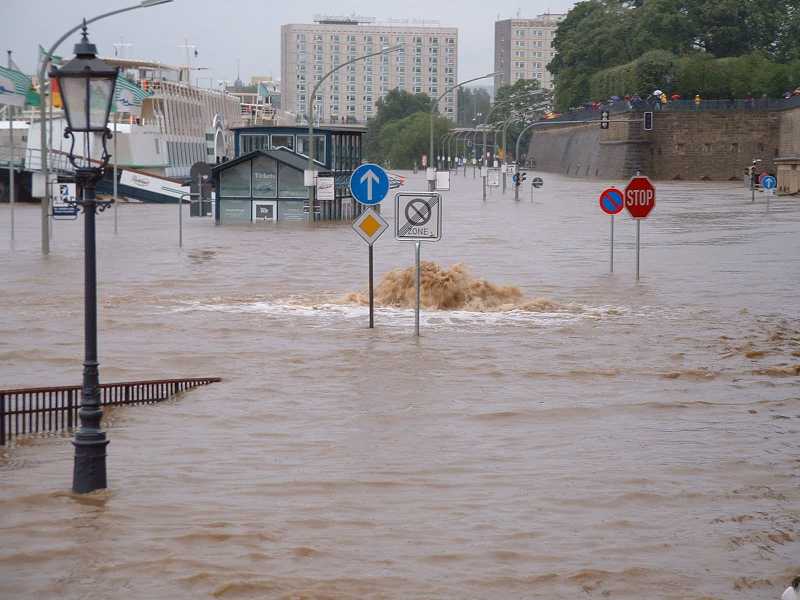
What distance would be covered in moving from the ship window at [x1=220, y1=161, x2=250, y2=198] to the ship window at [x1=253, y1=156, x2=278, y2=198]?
1.13ft

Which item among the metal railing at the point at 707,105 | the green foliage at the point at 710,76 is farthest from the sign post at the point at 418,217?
the green foliage at the point at 710,76

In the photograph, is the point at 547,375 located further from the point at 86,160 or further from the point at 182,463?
the point at 86,160

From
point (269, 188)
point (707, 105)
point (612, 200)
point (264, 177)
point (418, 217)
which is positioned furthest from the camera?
point (707, 105)

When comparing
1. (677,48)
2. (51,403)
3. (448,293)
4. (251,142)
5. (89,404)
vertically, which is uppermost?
(677,48)

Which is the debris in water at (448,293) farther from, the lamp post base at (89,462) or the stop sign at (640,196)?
the lamp post base at (89,462)

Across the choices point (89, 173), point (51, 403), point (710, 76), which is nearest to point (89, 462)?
point (89, 173)

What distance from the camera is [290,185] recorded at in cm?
5225

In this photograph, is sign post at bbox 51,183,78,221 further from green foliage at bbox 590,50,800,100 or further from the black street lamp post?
green foliage at bbox 590,50,800,100

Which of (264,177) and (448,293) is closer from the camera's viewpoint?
(448,293)

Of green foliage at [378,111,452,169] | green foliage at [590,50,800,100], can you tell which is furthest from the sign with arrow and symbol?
green foliage at [378,111,452,169]

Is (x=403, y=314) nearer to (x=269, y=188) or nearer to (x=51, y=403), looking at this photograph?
(x=51, y=403)

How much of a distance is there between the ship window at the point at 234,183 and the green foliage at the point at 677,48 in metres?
70.9

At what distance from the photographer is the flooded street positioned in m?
8.67

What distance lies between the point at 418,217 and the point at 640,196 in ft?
30.1
